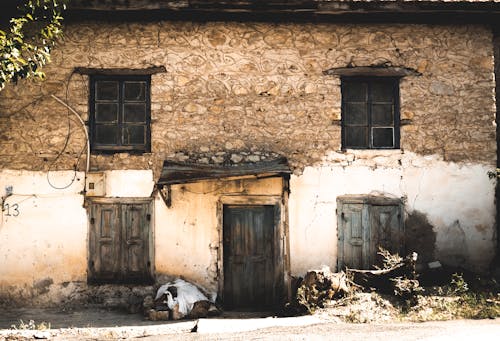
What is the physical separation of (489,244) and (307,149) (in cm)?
353

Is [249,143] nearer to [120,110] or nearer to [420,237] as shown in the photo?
[120,110]

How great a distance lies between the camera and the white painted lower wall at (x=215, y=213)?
26.2 feet

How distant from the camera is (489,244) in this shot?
834 centimetres

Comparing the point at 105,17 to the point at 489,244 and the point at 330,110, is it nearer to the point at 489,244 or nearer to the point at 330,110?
the point at 330,110

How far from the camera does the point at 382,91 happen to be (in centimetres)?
846

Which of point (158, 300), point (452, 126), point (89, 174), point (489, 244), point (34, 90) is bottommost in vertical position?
point (158, 300)

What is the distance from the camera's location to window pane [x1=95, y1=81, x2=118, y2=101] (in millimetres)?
8234

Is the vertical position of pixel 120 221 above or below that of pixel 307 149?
below

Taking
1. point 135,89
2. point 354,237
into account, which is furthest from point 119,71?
point 354,237

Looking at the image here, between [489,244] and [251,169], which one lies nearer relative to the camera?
[251,169]

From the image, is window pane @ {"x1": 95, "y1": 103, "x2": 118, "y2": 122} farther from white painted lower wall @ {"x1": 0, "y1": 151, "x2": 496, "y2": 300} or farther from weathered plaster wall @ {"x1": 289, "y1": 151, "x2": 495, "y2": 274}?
weathered plaster wall @ {"x1": 289, "y1": 151, "x2": 495, "y2": 274}

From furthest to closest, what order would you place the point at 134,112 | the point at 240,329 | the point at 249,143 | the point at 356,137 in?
the point at 356,137, the point at 134,112, the point at 249,143, the point at 240,329

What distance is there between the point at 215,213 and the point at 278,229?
1073mm

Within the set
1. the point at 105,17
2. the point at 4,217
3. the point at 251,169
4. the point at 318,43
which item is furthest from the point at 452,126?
the point at 4,217
